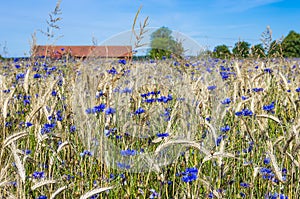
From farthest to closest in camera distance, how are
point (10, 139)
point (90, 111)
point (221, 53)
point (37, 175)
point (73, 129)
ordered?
point (221, 53), point (73, 129), point (90, 111), point (37, 175), point (10, 139)

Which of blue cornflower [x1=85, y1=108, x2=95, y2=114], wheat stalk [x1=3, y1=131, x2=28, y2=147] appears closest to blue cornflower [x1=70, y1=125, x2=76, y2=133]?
blue cornflower [x1=85, y1=108, x2=95, y2=114]

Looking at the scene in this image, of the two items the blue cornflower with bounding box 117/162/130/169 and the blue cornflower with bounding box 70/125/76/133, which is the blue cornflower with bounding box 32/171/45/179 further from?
the blue cornflower with bounding box 70/125/76/133

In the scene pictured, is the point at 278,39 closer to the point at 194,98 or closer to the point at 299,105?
the point at 299,105

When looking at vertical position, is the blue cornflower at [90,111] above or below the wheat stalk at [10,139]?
above

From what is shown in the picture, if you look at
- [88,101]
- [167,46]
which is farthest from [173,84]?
[88,101]

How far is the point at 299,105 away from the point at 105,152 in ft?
5.52

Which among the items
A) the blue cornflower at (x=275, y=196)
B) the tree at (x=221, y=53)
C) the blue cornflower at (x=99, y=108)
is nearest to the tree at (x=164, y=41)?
the blue cornflower at (x=99, y=108)

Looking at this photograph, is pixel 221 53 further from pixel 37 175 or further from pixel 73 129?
pixel 37 175

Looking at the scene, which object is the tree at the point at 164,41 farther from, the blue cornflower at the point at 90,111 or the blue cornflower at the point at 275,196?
the blue cornflower at the point at 275,196

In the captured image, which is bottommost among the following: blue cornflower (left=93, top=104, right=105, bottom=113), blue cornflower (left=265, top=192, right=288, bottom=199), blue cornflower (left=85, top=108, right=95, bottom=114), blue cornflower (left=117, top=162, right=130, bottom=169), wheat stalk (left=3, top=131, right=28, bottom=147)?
blue cornflower (left=265, top=192, right=288, bottom=199)

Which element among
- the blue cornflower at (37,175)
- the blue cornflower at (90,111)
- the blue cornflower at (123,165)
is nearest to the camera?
the blue cornflower at (37,175)

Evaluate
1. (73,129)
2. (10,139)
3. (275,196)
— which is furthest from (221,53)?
(10,139)

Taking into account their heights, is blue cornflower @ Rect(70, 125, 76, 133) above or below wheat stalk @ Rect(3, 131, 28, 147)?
below

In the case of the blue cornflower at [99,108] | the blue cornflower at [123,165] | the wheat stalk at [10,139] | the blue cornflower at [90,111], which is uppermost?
the blue cornflower at [99,108]
